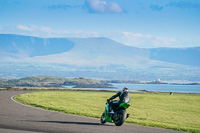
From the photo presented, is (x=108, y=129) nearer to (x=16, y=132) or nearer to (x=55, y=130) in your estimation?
(x=55, y=130)

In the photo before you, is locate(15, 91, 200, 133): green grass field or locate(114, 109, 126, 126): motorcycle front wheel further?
locate(15, 91, 200, 133): green grass field

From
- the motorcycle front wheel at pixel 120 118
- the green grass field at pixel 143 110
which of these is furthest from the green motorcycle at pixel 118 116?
the green grass field at pixel 143 110

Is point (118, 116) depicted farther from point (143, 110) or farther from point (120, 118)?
point (143, 110)

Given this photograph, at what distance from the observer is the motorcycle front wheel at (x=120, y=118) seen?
18375 mm

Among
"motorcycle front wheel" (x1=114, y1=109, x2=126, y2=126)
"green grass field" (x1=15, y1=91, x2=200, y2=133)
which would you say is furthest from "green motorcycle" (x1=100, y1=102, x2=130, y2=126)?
"green grass field" (x1=15, y1=91, x2=200, y2=133)

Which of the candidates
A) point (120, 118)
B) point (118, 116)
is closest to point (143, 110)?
point (118, 116)

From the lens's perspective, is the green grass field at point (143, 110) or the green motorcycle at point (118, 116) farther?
the green grass field at point (143, 110)

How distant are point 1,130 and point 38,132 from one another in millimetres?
1557

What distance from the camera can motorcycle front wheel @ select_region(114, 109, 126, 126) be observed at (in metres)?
18.4

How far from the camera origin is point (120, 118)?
18453mm

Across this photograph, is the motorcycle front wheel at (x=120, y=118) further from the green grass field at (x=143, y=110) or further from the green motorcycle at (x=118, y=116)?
the green grass field at (x=143, y=110)

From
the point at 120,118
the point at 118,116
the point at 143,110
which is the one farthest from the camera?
the point at 143,110

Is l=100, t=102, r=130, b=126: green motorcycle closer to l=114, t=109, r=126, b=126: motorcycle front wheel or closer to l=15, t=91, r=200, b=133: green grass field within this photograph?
l=114, t=109, r=126, b=126: motorcycle front wheel

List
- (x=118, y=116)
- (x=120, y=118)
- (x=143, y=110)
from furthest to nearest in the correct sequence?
1. (x=143, y=110)
2. (x=118, y=116)
3. (x=120, y=118)
